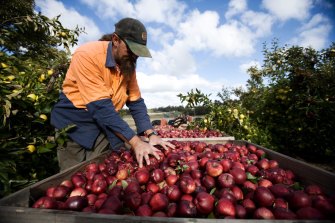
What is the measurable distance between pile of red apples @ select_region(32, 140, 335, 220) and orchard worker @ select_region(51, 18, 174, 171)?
23cm

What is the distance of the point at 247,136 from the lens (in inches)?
233

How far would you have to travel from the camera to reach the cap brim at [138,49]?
2260mm

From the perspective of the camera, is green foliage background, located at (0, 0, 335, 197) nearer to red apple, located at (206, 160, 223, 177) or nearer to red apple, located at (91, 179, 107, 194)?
red apple, located at (91, 179, 107, 194)

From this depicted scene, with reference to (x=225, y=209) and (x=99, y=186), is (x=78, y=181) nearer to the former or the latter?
(x=99, y=186)

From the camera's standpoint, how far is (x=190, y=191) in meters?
1.65

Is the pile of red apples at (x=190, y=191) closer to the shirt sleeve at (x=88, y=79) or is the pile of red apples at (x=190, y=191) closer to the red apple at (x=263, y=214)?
the red apple at (x=263, y=214)

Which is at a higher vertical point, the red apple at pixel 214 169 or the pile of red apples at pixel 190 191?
the red apple at pixel 214 169

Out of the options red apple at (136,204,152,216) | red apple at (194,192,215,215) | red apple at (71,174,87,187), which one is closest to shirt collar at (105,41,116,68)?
red apple at (71,174,87,187)

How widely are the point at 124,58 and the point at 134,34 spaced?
0.31 m

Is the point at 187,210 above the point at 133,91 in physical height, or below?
below

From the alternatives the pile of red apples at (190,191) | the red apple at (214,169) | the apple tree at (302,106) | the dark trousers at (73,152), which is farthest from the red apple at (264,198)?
the apple tree at (302,106)

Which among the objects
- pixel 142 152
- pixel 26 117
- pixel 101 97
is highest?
pixel 101 97

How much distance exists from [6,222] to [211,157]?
1.66 metres

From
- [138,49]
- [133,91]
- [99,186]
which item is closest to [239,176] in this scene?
[99,186]
